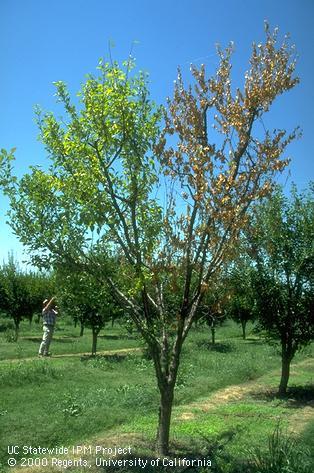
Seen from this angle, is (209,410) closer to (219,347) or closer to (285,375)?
(285,375)

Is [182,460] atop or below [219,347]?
below

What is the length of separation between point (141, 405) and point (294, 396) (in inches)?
191

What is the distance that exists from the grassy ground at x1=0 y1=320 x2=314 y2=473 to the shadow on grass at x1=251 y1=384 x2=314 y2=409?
0.03m

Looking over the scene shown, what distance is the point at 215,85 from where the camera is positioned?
6.56 meters

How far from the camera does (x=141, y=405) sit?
10125 mm

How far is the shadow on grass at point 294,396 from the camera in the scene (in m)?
11.8

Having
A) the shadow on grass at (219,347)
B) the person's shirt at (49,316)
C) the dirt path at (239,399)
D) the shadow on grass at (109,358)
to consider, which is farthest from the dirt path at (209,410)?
the person's shirt at (49,316)

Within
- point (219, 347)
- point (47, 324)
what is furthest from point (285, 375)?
point (219, 347)

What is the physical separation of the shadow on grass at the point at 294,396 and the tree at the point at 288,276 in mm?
295

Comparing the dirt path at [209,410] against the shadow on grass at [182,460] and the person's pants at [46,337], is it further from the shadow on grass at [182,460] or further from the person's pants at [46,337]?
the person's pants at [46,337]

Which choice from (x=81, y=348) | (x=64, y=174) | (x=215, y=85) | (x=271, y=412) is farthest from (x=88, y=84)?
(x=81, y=348)

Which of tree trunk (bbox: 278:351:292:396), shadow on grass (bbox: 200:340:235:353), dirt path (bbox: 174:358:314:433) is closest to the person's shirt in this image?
dirt path (bbox: 174:358:314:433)

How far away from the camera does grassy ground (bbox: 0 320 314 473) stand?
7.51m

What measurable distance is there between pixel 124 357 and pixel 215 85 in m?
13.0
